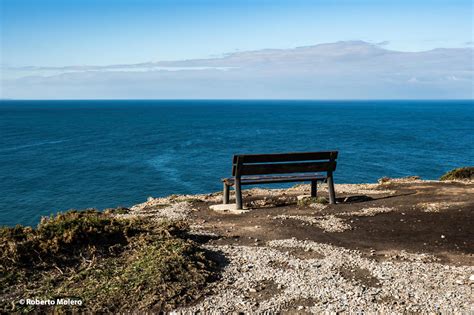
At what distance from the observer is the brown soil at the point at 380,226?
34.9 ft

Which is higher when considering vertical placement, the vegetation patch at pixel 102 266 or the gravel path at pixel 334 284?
the vegetation patch at pixel 102 266

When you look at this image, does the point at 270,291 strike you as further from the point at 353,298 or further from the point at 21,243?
the point at 21,243

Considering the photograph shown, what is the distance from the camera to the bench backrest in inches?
562

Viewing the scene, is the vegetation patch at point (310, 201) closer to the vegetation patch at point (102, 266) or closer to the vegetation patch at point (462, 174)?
the vegetation patch at point (102, 266)

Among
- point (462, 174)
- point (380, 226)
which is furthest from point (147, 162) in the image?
point (380, 226)

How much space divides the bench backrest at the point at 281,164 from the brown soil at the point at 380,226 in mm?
1419

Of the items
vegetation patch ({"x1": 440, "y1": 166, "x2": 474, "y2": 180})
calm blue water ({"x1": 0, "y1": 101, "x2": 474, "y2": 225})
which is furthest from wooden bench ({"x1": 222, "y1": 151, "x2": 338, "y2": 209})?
calm blue water ({"x1": 0, "y1": 101, "x2": 474, "y2": 225})

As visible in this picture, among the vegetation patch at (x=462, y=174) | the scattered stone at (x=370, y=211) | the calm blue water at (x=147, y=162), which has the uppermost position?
the scattered stone at (x=370, y=211)

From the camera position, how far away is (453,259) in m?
9.75

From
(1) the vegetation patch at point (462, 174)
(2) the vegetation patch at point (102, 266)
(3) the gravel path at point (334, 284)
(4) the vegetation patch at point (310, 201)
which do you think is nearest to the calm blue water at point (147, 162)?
(1) the vegetation patch at point (462, 174)

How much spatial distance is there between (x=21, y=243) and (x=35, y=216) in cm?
2383

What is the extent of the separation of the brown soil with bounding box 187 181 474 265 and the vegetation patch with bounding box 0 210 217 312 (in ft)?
7.14

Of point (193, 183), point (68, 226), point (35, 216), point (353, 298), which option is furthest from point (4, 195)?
point (353, 298)

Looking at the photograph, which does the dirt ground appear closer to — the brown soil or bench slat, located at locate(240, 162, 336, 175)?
the brown soil
